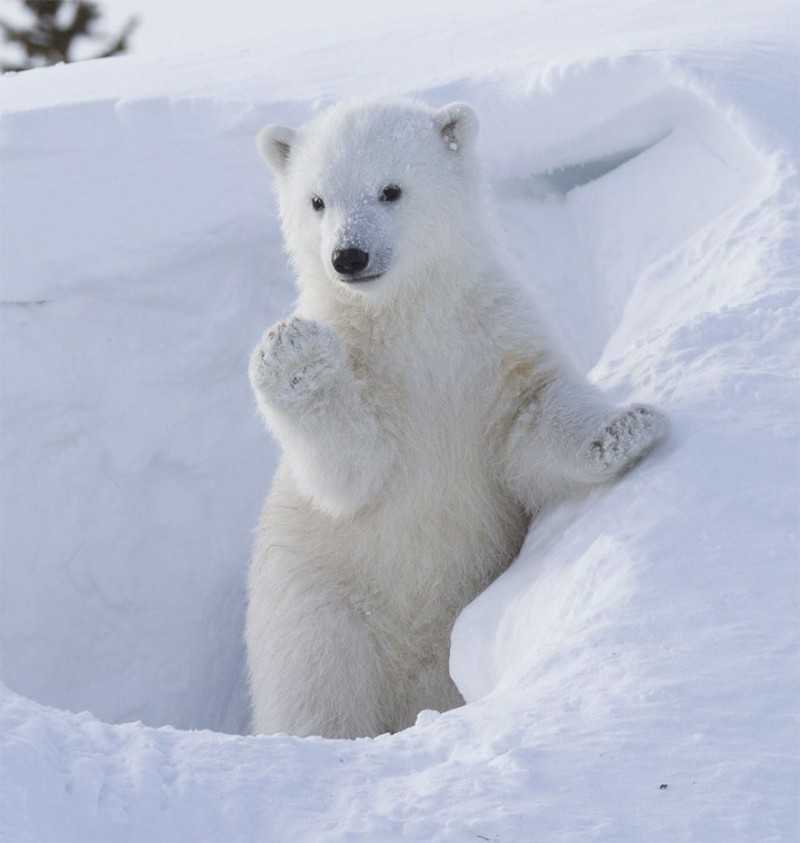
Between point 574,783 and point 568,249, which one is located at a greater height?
point 574,783

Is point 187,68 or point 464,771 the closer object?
point 464,771

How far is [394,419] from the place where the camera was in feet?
11.6

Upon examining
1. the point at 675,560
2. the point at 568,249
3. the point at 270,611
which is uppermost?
the point at 675,560

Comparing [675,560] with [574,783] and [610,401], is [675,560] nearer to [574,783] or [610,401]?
[574,783]

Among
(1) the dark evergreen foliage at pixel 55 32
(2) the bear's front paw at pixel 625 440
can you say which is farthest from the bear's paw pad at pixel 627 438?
(1) the dark evergreen foliage at pixel 55 32

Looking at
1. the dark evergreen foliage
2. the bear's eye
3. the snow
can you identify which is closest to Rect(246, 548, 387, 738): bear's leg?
the snow

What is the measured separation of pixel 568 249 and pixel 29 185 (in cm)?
189

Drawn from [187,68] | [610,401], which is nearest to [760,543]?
[610,401]

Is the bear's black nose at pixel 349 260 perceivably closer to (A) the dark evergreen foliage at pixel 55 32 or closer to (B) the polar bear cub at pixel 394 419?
(B) the polar bear cub at pixel 394 419

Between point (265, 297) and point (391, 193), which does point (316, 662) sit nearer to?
point (391, 193)

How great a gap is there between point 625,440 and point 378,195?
90 centimetres

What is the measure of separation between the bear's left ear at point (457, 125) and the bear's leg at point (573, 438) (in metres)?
0.72

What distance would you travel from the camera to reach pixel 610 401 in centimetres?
350

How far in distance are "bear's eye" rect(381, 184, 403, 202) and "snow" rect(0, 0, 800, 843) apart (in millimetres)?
771
